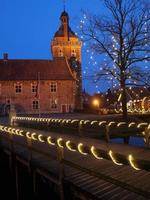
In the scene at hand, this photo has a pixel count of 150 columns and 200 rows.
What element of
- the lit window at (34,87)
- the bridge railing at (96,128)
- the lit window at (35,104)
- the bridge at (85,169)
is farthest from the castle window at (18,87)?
the bridge at (85,169)

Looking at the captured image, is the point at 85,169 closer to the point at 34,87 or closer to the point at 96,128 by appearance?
the point at 96,128

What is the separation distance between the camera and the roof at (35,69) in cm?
7331

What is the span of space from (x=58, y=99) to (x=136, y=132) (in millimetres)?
59386

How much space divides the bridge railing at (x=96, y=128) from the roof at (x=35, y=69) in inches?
1728

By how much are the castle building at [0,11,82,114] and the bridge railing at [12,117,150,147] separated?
140 feet

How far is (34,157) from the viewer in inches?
502

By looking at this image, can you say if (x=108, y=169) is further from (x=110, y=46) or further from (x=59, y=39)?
(x=59, y=39)

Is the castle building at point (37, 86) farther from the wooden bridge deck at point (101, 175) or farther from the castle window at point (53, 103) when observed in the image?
the wooden bridge deck at point (101, 175)

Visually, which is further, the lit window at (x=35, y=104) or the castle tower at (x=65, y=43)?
the castle tower at (x=65, y=43)

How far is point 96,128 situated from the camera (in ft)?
62.8

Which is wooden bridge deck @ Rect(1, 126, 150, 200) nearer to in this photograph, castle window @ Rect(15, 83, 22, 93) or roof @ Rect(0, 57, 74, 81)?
castle window @ Rect(15, 83, 22, 93)

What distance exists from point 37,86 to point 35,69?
354 cm

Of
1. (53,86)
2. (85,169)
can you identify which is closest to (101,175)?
(85,169)

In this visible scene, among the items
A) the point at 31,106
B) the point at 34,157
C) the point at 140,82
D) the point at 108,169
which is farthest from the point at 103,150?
the point at 31,106
